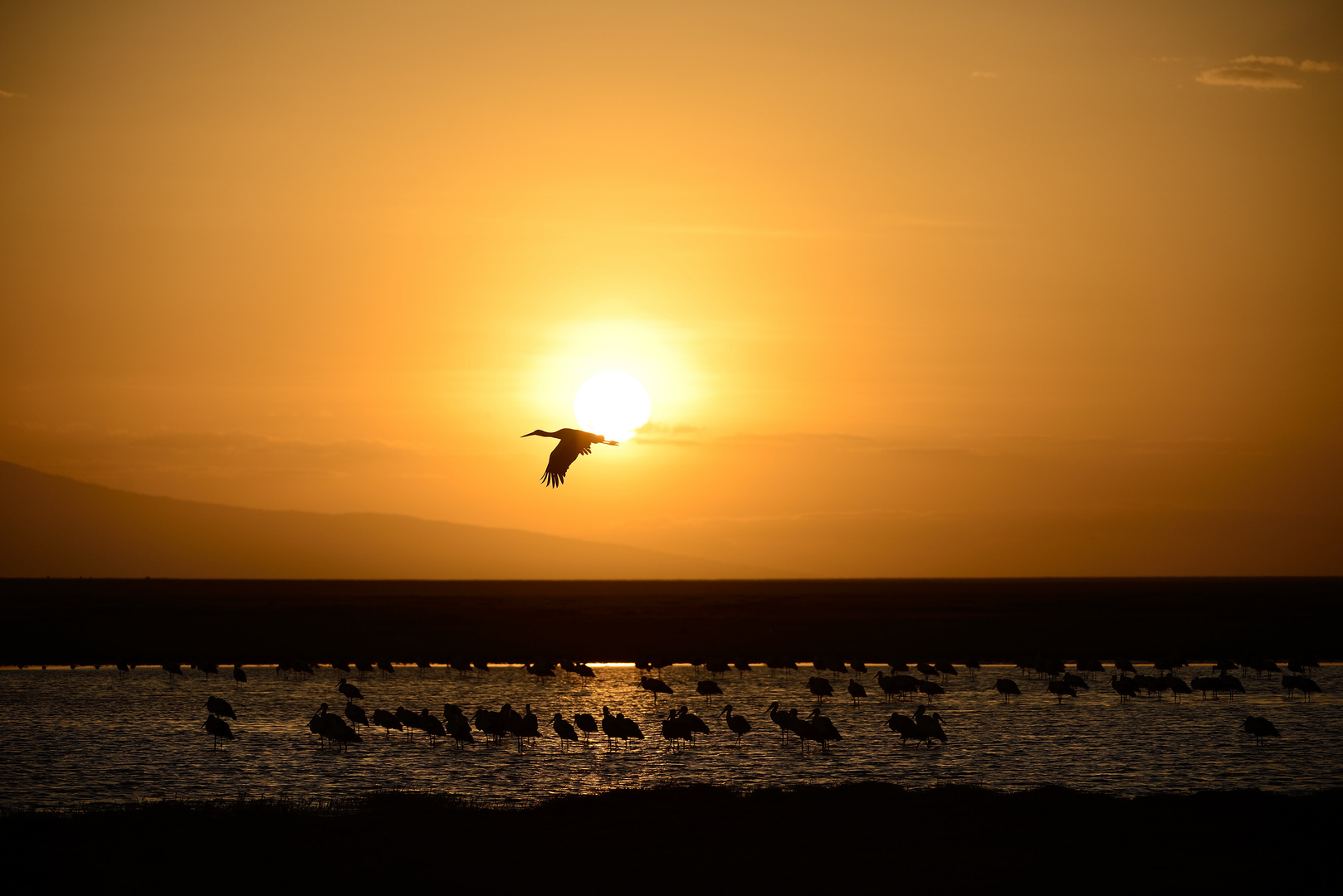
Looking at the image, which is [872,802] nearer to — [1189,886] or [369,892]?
[1189,886]

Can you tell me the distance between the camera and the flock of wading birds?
29.9 metres

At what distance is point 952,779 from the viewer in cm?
2506

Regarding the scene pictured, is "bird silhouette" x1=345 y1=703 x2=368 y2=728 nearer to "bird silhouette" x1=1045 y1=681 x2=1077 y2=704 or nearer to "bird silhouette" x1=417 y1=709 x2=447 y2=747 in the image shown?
"bird silhouette" x1=417 y1=709 x2=447 y2=747

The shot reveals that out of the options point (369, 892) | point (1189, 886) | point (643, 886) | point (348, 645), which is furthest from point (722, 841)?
point (348, 645)

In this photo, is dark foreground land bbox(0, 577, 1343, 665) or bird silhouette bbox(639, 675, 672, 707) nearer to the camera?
bird silhouette bbox(639, 675, 672, 707)

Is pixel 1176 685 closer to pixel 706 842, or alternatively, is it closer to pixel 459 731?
pixel 459 731

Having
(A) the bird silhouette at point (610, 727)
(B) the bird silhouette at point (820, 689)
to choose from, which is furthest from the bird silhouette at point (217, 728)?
(B) the bird silhouette at point (820, 689)

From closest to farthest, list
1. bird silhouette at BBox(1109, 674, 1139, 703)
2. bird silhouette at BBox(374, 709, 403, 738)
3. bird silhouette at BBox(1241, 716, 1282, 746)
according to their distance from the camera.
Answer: bird silhouette at BBox(1241, 716, 1282, 746), bird silhouette at BBox(374, 709, 403, 738), bird silhouette at BBox(1109, 674, 1139, 703)

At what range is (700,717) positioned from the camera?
36.8m

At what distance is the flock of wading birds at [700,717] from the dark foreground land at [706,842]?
25.9 ft

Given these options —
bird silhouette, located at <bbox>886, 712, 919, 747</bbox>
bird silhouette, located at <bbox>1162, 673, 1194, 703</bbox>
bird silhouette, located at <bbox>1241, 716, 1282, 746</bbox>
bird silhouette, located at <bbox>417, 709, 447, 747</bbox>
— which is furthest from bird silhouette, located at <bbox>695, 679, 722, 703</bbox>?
bird silhouette, located at <bbox>1241, 716, 1282, 746</bbox>

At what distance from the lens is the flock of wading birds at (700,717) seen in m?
29.9

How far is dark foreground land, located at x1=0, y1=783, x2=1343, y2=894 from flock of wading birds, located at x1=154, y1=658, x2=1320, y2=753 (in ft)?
25.9

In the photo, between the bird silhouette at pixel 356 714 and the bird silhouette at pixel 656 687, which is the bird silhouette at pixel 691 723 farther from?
the bird silhouette at pixel 656 687
